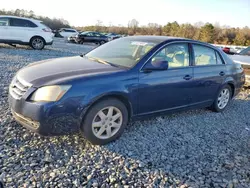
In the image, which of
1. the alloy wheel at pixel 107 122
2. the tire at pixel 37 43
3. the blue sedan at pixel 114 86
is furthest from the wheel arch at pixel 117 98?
the tire at pixel 37 43

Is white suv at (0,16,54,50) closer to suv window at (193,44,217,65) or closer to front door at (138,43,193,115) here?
suv window at (193,44,217,65)

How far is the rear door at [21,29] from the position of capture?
12.6 m

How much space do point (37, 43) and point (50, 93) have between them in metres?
11.5

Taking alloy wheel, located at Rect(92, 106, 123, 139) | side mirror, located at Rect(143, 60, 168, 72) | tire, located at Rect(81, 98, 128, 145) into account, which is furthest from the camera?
side mirror, located at Rect(143, 60, 168, 72)

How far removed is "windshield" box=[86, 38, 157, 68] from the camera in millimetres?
3729

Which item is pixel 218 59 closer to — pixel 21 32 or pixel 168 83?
pixel 168 83

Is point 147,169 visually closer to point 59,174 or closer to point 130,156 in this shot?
point 130,156

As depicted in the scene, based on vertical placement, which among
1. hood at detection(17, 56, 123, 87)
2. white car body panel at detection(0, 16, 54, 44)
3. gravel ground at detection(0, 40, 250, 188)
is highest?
white car body panel at detection(0, 16, 54, 44)

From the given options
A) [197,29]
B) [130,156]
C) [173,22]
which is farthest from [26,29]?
[173,22]

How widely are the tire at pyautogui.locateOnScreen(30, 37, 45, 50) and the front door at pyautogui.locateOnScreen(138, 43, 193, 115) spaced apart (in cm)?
1084

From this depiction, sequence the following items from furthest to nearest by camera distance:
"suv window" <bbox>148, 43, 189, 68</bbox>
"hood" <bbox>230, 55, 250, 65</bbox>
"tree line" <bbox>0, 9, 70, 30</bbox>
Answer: "tree line" <bbox>0, 9, 70, 30</bbox> → "hood" <bbox>230, 55, 250, 65</bbox> → "suv window" <bbox>148, 43, 189, 68</bbox>

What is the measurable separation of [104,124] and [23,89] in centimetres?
114

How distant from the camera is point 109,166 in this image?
286cm

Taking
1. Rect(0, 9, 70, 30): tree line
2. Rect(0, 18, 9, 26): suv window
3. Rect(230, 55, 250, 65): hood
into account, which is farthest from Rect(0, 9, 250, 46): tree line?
Rect(230, 55, 250, 65): hood
